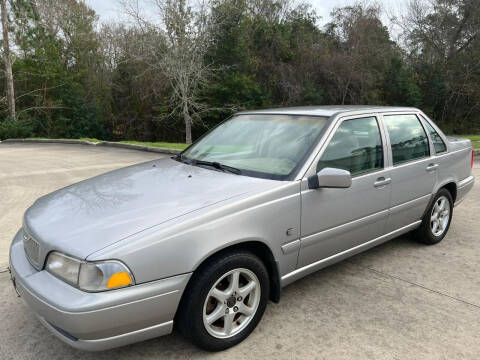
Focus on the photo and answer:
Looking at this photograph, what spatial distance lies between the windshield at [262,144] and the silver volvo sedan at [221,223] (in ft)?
0.05

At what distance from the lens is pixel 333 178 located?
9.49 ft

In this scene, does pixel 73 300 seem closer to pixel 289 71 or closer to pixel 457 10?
pixel 289 71

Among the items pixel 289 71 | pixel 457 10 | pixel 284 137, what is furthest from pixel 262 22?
pixel 284 137

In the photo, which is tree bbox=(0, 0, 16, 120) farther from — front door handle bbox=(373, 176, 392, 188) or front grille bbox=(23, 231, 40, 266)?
front door handle bbox=(373, 176, 392, 188)

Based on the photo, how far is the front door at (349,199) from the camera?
10.1 ft

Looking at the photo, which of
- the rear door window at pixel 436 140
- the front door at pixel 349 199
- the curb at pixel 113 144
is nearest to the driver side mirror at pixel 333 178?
the front door at pixel 349 199

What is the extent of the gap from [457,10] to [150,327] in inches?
1417

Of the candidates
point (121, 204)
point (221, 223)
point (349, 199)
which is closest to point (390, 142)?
point (349, 199)

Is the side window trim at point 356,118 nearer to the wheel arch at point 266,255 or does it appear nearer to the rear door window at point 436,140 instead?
the wheel arch at point 266,255

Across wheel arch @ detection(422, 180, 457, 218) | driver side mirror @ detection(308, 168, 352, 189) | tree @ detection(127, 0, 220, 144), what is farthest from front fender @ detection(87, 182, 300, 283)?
tree @ detection(127, 0, 220, 144)

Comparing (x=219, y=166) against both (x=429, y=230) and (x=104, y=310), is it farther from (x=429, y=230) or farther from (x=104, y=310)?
(x=429, y=230)

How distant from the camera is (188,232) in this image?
2.38 metres

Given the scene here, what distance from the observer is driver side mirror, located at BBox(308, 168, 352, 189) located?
288 centimetres

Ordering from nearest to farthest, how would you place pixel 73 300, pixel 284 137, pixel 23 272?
pixel 73 300, pixel 23 272, pixel 284 137
